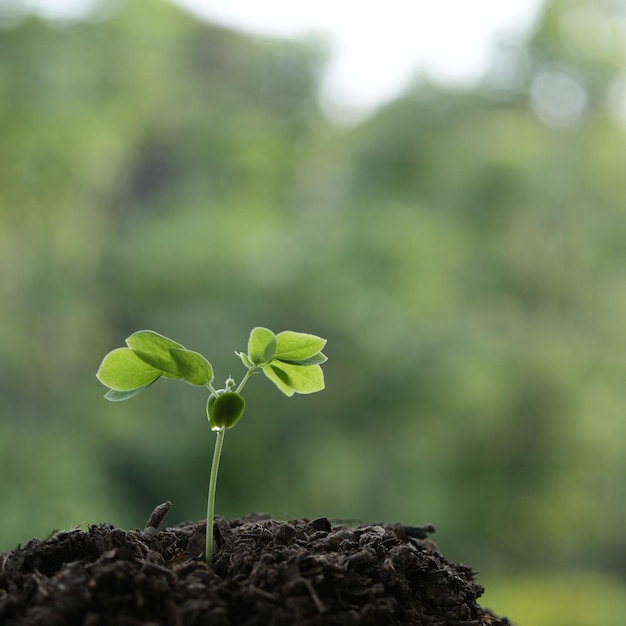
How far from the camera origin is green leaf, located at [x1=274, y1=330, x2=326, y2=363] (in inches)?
27.4

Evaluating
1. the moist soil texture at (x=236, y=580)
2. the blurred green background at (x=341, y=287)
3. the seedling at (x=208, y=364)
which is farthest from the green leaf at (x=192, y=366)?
the blurred green background at (x=341, y=287)

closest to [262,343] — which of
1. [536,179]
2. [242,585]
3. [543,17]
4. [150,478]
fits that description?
[242,585]

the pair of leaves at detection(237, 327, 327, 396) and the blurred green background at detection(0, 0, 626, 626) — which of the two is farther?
the blurred green background at detection(0, 0, 626, 626)

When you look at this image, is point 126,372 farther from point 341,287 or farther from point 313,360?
point 341,287

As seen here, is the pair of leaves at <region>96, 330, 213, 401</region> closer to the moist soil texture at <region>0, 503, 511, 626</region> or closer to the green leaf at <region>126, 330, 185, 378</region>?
the green leaf at <region>126, 330, 185, 378</region>

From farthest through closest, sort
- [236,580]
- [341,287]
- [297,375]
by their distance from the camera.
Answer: [341,287]
[297,375]
[236,580]

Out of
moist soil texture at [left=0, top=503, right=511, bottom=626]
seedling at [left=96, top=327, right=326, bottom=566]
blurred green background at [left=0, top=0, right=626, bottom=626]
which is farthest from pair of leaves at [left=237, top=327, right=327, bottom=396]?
blurred green background at [left=0, top=0, right=626, bottom=626]

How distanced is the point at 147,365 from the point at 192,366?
0.05m

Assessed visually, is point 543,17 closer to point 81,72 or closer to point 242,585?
point 81,72

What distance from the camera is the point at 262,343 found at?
2.22ft

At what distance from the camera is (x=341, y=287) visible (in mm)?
5898

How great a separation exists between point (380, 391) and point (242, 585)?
17.5 feet

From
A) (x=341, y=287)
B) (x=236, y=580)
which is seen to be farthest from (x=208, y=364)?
(x=341, y=287)

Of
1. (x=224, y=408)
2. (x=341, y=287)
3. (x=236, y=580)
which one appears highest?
(x=341, y=287)
